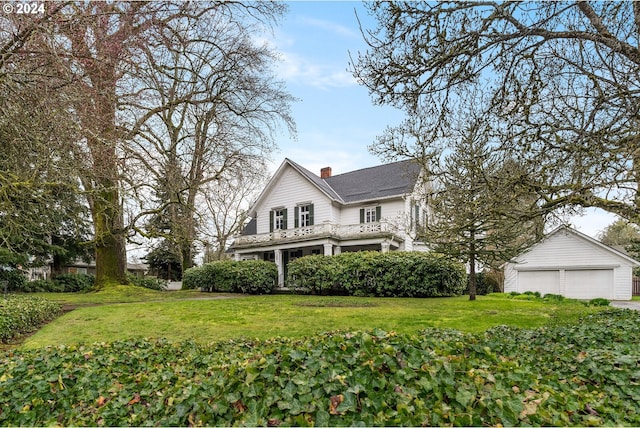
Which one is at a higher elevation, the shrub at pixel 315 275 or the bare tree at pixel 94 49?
the bare tree at pixel 94 49

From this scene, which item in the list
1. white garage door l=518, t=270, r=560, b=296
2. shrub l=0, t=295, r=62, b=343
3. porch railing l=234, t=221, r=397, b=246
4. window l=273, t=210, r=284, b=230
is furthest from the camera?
window l=273, t=210, r=284, b=230

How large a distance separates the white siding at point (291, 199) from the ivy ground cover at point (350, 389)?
1896cm

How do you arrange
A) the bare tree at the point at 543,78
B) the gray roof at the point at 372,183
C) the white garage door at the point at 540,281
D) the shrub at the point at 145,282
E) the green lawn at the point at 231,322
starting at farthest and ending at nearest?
the shrub at the point at 145,282, the white garage door at the point at 540,281, the gray roof at the point at 372,183, the green lawn at the point at 231,322, the bare tree at the point at 543,78

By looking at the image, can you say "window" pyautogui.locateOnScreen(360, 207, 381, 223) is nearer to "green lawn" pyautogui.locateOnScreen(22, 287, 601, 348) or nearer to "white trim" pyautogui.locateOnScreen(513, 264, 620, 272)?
"white trim" pyautogui.locateOnScreen(513, 264, 620, 272)

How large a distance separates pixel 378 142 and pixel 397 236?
10199 millimetres

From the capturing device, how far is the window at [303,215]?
2328cm

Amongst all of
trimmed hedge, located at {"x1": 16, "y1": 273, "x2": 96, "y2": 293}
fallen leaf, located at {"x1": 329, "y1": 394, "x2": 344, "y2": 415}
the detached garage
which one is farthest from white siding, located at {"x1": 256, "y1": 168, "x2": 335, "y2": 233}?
fallen leaf, located at {"x1": 329, "y1": 394, "x2": 344, "y2": 415}

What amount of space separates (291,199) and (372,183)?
5040 millimetres

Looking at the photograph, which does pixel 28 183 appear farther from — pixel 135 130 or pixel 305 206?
pixel 305 206

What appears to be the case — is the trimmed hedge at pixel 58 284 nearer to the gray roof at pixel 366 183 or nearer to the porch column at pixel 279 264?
the porch column at pixel 279 264

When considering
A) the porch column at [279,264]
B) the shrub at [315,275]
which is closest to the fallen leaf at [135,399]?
the shrub at [315,275]

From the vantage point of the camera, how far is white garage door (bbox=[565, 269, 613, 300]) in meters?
21.4

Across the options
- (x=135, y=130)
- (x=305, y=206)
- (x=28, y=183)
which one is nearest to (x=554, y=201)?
(x=28, y=183)

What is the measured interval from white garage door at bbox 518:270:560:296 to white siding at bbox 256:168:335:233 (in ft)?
39.0
